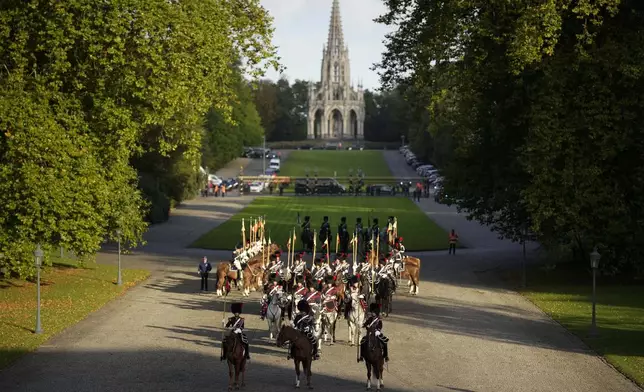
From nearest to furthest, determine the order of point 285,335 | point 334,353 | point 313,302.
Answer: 1. point 285,335
2. point 313,302
3. point 334,353

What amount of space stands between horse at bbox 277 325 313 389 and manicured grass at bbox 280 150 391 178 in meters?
102

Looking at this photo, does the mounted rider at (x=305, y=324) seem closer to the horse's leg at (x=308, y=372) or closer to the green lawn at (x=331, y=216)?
the horse's leg at (x=308, y=372)

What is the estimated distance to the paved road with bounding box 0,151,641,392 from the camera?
71.4 ft

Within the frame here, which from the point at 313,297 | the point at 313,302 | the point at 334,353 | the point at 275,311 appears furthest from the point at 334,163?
the point at 313,302

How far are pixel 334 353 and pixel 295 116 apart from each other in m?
173

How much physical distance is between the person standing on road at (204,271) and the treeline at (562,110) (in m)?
11.6

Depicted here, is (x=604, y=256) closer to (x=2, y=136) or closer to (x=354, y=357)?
(x=354, y=357)

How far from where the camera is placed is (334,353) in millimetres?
25172

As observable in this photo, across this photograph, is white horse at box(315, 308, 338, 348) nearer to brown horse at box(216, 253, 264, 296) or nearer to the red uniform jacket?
the red uniform jacket

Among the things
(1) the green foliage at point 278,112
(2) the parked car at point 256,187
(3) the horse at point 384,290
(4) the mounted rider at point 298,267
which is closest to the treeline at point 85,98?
(4) the mounted rider at point 298,267

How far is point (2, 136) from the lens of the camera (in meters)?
34.3

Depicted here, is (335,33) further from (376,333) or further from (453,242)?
(376,333)

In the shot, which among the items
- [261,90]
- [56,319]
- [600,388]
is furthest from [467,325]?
[261,90]

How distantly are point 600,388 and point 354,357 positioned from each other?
5.98 m
